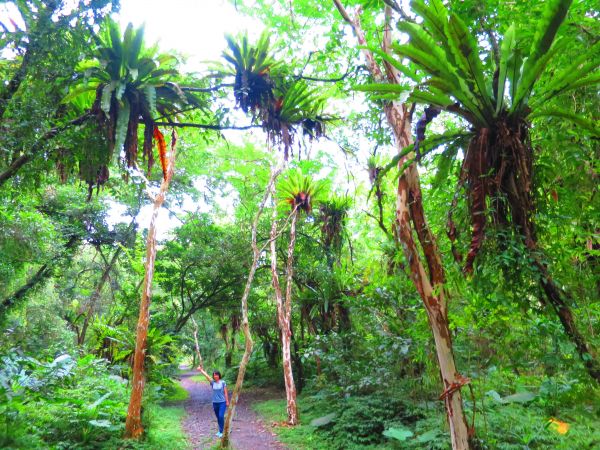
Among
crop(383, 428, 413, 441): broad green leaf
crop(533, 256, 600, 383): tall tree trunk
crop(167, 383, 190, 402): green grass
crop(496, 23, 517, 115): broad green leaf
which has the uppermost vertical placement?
crop(496, 23, 517, 115): broad green leaf

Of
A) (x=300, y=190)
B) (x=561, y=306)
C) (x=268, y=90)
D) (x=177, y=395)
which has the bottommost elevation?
(x=177, y=395)

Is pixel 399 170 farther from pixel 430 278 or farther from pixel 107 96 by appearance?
pixel 107 96

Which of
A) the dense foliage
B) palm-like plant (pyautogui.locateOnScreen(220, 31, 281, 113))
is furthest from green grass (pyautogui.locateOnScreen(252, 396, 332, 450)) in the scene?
palm-like plant (pyautogui.locateOnScreen(220, 31, 281, 113))

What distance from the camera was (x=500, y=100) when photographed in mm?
2287

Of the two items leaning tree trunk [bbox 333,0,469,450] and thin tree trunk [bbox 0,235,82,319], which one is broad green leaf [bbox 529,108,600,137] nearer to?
leaning tree trunk [bbox 333,0,469,450]

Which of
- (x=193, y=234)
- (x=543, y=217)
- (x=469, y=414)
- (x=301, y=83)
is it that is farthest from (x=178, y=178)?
(x=543, y=217)

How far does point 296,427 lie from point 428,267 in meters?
6.21

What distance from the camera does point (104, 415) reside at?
620cm

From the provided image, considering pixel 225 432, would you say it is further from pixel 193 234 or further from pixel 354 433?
pixel 193 234

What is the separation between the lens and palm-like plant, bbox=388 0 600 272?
2.14 meters

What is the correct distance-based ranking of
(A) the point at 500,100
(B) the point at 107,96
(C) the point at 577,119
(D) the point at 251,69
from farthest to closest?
(D) the point at 251,69, (B) the point at 107,96, (A) the point at 500,100, (C) the point at 577,119

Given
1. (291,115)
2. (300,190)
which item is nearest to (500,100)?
(291,115)

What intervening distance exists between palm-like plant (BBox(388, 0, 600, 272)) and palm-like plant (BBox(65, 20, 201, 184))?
2.29 meters

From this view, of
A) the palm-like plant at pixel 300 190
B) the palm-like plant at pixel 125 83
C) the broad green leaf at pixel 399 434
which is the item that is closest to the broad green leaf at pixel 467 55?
the palm-like plant at pixel 125 83
